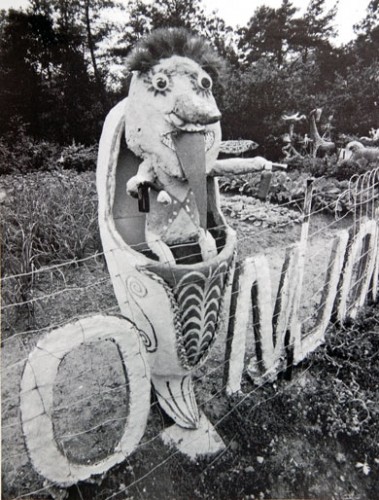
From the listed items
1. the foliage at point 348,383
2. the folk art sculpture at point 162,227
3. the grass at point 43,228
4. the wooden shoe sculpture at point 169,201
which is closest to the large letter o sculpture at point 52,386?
the folk art sculpture at point 162,227

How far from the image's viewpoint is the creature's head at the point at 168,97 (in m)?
1.29

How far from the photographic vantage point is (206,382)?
197cm

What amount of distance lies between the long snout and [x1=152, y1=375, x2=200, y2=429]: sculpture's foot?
94cm

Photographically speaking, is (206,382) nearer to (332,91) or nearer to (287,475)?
(287,475)

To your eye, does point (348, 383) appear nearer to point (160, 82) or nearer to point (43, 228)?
point (160, 82)

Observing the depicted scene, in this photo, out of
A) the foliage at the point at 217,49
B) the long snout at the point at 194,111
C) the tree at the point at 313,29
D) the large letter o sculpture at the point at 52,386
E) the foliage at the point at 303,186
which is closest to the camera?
the large letter o sculpture at the point at 52,386

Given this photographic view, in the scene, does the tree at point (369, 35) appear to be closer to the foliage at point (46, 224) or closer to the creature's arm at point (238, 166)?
the creature's arm at point (238, 166)

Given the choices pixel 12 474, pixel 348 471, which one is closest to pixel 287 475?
pixel 348 471

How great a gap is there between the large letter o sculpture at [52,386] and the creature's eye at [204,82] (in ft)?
2.61

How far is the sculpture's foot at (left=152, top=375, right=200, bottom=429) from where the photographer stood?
1.57 metres

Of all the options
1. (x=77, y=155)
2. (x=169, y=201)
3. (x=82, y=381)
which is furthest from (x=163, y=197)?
(x=82, y=381)

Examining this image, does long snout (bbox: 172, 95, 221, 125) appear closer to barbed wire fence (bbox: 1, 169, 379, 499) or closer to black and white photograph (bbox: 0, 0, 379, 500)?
black and white photograph (bbox: 0, 0, 379, 500)

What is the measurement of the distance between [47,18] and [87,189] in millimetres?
1796

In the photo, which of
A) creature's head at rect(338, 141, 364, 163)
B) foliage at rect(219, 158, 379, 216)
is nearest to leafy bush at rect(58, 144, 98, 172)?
creature's head at rect(338, 141, 364, 163)
